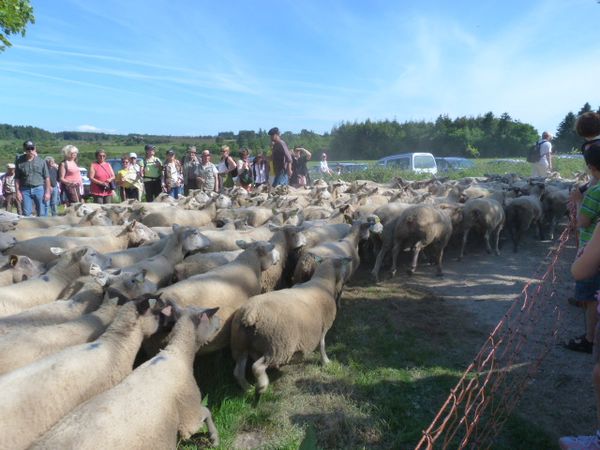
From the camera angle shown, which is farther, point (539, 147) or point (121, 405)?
point (539, 147)

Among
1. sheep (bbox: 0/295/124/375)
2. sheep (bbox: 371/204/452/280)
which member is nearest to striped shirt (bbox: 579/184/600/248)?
sheep (bbox: 371/204/452/280)

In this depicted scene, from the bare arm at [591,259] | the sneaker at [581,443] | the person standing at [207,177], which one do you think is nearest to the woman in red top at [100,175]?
the person standing at [207,177]

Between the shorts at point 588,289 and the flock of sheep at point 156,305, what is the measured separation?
92.0 inches

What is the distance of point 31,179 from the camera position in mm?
9094

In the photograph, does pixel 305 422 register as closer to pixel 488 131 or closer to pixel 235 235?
pixel 235 235

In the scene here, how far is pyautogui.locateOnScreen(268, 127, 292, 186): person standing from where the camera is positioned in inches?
447

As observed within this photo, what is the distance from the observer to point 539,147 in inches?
569

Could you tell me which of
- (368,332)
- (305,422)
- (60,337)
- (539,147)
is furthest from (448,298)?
(539,147)

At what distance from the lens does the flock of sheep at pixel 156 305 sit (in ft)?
8.68

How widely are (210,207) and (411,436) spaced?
6907 mm

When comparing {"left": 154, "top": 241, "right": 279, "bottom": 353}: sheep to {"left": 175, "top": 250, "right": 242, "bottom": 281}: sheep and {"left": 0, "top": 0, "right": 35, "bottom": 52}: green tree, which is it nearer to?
{"left": 175, "top": 250, "right": 242, "bottom": 281}: sheep

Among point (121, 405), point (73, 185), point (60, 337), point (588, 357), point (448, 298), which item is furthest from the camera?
point (73, 185)

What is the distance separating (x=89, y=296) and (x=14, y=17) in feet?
40.8

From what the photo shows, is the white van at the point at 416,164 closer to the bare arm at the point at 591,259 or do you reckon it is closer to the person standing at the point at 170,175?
the person standing at the point at 170,175
